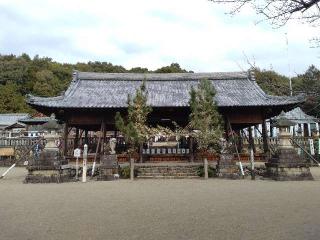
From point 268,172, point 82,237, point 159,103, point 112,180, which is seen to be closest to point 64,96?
point 159,103

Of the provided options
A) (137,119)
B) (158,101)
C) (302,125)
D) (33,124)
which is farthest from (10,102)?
(137,119)

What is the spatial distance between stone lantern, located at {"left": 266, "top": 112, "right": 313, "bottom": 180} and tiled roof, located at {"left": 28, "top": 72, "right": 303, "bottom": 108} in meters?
3.15

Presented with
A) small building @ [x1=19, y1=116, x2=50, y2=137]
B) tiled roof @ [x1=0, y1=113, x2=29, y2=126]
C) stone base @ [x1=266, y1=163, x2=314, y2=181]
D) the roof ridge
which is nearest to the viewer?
stone base @ [x1=266, y1=163, x2=314, y2=181]

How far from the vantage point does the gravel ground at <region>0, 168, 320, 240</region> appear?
20.4 feet

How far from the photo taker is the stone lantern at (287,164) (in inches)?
613

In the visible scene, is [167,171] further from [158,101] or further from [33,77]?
[33,77]

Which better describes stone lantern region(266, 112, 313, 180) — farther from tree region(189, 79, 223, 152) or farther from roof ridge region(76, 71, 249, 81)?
roof ridge region(76, 71, 249, 81)

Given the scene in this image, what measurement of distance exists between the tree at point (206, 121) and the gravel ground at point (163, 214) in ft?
18.9

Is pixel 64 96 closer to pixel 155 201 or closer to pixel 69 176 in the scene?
pixel 69 176

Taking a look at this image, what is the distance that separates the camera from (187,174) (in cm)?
1767

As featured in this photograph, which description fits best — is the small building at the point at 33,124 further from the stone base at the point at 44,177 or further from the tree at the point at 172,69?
the tree at the point at 172,69

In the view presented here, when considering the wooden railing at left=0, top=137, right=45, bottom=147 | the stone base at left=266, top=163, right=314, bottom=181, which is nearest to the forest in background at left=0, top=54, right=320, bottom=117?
the wooden railing at left=0, top=137, right=45, bottom=147

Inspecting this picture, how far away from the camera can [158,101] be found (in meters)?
21.6

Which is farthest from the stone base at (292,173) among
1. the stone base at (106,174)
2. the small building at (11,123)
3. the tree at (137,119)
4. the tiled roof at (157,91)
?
the small building at (11,123)
